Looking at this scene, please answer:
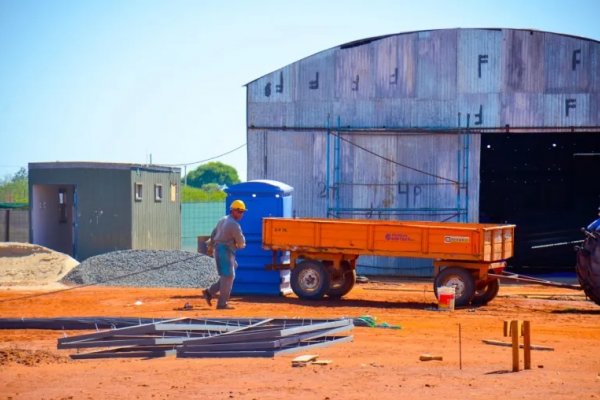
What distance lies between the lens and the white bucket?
825 inches

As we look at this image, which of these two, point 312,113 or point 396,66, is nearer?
point 396,66

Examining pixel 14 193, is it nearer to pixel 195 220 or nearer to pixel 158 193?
pixel 195 220

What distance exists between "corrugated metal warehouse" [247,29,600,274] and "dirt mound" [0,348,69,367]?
18078 millimetres

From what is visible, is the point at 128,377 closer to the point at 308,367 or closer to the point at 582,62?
the point at 308,367

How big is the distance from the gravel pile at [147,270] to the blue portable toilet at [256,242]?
13.2 ft

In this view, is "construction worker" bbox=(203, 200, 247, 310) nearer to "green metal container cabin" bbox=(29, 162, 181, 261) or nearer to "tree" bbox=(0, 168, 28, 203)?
"green metal container cabin" bbox=(29, 162, 181, 261)

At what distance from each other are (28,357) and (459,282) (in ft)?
33.2

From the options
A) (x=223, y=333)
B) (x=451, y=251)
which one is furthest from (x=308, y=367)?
(x=451, y=251)

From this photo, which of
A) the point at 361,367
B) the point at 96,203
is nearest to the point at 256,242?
the point at 361,367

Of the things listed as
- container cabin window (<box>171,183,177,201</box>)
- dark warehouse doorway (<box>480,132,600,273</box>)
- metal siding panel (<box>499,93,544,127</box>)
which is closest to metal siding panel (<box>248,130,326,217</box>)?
dark warehouse doorway (<box>480,132,600,273</box>)

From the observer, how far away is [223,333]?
601 inches

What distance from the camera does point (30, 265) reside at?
105 ft

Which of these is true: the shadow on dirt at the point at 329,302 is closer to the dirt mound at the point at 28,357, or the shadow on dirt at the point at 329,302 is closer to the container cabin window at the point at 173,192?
the dirt mound at the point at 28,357

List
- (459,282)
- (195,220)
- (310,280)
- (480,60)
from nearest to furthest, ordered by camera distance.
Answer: (459,282) → (310,280) → (480,60) → (195,220)
